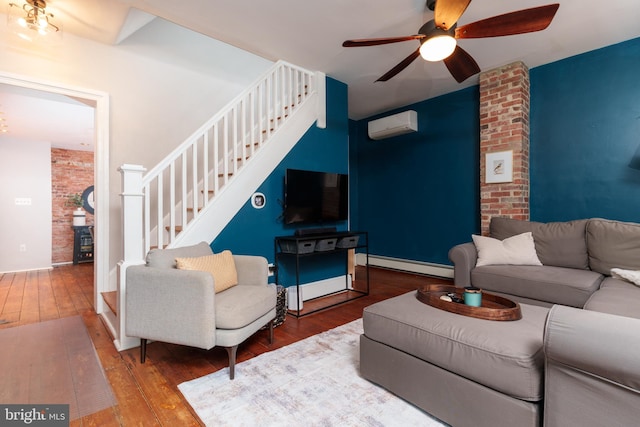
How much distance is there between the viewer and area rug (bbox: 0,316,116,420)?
5.61 ft

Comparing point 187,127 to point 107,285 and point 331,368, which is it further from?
point 331,368

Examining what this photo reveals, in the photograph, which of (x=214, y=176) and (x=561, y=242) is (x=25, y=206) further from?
(x=561, y=242)

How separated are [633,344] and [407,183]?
4263 mm

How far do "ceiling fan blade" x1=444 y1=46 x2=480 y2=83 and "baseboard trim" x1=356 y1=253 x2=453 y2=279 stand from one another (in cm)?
278

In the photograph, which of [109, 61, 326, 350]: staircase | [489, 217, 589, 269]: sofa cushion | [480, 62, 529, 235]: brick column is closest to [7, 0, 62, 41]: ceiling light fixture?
[109, 61, 326, 350]: staircase

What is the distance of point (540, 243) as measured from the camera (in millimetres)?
3062

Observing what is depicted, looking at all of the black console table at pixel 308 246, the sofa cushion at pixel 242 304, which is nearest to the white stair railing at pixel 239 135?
the black console table at pixel 308 246

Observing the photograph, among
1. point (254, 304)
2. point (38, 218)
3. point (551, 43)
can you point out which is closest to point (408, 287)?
point (254, 304)

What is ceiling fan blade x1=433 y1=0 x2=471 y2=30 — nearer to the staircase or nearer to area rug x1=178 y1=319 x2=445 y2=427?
the staircase

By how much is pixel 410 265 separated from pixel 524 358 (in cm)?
384

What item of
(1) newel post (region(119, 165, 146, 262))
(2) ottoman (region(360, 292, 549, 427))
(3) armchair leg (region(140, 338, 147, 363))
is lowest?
(3) armchair leg (region(140, 338, 147, 363))

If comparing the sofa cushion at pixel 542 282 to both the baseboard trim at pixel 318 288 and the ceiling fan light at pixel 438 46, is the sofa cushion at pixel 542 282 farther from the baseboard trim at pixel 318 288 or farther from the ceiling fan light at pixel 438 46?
the ceiling fan light at pixel 438 46

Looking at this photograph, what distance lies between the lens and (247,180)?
3143 mm

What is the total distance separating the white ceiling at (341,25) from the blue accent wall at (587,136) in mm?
214
